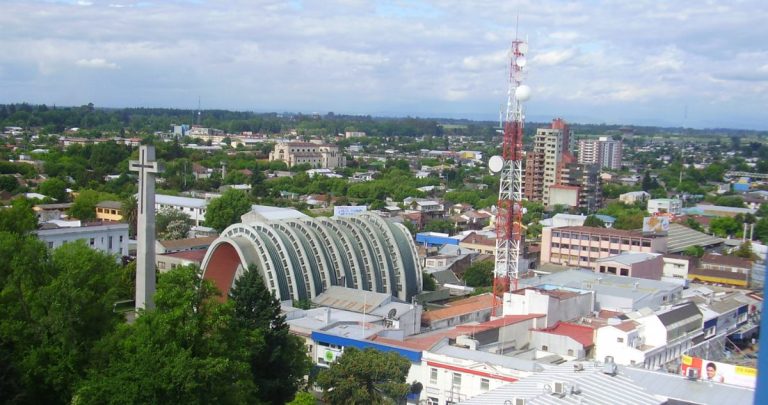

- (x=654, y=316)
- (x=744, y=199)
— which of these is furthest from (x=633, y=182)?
(x=654, y=316)

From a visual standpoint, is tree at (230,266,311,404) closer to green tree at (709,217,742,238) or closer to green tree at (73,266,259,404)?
green tree at (73,266,259,404)

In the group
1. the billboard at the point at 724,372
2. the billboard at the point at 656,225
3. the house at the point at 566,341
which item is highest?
the billboard at the point at 656,225

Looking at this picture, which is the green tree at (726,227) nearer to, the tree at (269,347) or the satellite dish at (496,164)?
the satellite dish at (496,164)

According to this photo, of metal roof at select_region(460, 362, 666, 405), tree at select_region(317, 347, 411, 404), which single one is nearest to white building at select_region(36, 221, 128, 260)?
tree at select_region(317, 347, 411, 404)

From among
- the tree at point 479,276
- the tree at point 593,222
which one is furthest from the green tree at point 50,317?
the tree at point 593,222

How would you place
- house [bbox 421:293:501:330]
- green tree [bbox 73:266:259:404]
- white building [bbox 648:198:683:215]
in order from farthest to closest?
white building [bbox 648:198:683:215] < house [bbox 421:293:501:330] < green tree [bbox 73:266:259:404]
